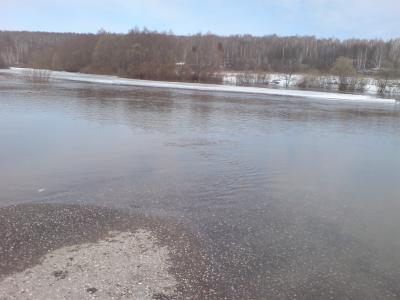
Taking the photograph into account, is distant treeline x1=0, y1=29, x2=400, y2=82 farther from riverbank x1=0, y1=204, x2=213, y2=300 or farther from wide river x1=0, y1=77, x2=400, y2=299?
riverbank x1=0, y1=204, x2=213, y2=300

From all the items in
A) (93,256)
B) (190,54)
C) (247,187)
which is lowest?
(93,256)

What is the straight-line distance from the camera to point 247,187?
445 inches

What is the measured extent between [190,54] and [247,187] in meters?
79.8

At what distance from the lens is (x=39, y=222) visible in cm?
805

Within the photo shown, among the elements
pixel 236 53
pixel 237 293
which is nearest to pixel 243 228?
pixel 237 293

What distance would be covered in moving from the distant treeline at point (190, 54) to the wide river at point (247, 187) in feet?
191

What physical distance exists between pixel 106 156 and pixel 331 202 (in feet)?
25.0

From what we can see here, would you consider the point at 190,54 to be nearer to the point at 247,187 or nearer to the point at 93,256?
the point at 247,187

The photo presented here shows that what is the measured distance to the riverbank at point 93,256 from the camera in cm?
586

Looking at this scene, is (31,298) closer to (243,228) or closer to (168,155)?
(243,228)

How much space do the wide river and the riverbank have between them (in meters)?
0.54

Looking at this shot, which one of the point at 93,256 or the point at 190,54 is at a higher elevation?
the point at 190,54

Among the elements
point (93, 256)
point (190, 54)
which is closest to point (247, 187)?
point (93, 256)

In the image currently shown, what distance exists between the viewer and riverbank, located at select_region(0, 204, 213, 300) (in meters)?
5.86
